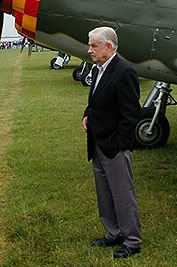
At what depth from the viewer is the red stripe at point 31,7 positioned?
4367mm

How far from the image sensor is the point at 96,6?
4.40 m

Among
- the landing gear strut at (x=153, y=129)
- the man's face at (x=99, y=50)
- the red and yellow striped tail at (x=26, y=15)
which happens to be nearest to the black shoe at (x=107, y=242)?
the man's face at (x=99, y=50)

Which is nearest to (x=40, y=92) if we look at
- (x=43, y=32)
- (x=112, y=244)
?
(x=43, y=32)

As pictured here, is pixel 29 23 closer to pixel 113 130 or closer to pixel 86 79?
pixel 113 130

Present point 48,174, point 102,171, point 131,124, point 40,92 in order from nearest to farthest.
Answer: point 131,124
point 102,171
point 48,174
point 40,92

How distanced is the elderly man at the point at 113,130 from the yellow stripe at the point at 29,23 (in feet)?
3.80

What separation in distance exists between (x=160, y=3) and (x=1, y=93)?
10759mm

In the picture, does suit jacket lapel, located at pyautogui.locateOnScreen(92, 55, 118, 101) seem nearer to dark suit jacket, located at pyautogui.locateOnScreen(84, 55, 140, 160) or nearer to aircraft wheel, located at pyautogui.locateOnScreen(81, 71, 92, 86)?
dark suit jacket, located at pyautogui.locateOnScreen(84, 55, 140, 160)

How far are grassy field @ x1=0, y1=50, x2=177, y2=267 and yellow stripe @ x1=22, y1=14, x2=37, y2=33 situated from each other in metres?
1.79

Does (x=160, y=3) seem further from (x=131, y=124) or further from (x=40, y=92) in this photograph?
(x=40, y=92)

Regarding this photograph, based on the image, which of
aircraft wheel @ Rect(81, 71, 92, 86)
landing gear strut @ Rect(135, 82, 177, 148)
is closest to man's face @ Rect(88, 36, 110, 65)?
landing gear strut @ Rect(135, 82, 177, 148)

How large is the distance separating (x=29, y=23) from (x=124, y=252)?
2.34 m

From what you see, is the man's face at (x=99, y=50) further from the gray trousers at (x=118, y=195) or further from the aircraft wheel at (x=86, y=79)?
the aircraft wheel at (x=86, y=79)

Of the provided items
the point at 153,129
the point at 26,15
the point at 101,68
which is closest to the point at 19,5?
the point at 26,15
